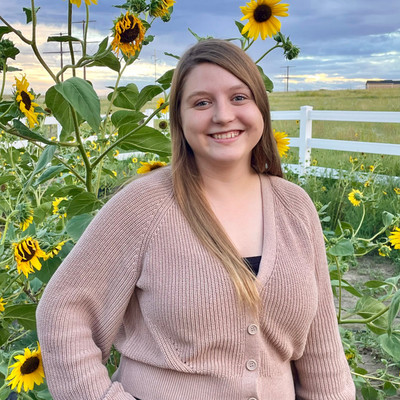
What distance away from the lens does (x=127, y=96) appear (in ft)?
4.92

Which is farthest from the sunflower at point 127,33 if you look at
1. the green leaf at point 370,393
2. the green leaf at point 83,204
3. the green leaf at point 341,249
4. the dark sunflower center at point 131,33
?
the green leaf at point 370,393

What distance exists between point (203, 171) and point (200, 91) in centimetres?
18

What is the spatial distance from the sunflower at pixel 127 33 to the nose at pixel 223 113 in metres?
0.26

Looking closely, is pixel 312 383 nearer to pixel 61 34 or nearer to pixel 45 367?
pixel 45 367

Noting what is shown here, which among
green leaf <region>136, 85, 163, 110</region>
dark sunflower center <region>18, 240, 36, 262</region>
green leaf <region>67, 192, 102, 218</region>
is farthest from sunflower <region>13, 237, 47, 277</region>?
green leaf <region>136, 85, 163, 110</region>

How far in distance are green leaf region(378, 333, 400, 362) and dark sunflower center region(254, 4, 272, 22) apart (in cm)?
88

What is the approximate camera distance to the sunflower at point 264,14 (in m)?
1.38

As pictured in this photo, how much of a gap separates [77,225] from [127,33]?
0.45 metres

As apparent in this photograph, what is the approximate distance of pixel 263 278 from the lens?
1118 millimetres

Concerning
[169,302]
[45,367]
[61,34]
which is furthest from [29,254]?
[61,34]

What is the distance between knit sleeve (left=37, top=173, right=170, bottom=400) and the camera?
1.09 m

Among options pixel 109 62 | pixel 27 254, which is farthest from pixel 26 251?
pixel 109 62

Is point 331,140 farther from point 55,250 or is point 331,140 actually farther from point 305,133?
point 55,250

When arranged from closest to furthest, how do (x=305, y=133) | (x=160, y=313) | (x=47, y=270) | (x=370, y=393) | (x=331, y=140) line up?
(x=160, y=313), (x=47, y=270), (x=370, y=393), (x=331, y=140), (x=305, y=133)
